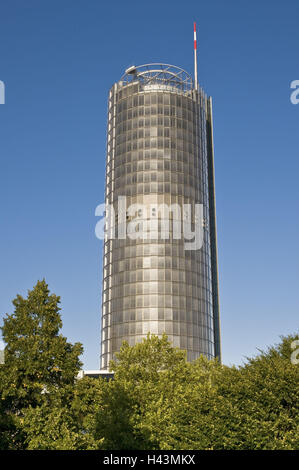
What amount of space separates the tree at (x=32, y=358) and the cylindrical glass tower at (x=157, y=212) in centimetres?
7837

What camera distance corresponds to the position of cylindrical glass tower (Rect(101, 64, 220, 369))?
A: 5768 inches

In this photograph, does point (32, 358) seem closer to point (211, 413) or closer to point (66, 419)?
point (66, 419)

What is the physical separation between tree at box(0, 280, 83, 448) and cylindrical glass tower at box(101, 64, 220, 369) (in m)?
78.4

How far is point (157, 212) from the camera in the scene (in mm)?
152625

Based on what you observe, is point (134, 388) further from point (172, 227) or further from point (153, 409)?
point (172, 227)

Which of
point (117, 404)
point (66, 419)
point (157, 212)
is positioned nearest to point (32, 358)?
point (66, 419)

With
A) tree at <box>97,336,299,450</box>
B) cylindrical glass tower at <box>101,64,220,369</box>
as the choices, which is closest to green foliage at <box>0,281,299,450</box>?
tree at <box>97,336,299,450</box>

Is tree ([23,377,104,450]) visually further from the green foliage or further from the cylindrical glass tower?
the cylindrical glass tower

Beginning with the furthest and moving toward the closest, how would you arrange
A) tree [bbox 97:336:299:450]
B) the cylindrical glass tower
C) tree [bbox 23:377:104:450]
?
the cylindrical glass tower, tree [bbox 97:336:299:450], tree [bbox 23:377:104:450]

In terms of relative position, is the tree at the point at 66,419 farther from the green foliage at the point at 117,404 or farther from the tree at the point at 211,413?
the tree at the point at 211,413

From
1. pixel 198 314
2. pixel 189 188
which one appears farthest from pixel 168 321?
pixel 189 188

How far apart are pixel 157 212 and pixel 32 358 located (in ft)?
309

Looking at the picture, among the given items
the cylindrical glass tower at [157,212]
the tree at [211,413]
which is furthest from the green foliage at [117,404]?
the cylindrical glass tower at [157,212]

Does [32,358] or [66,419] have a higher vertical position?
[32,358]
